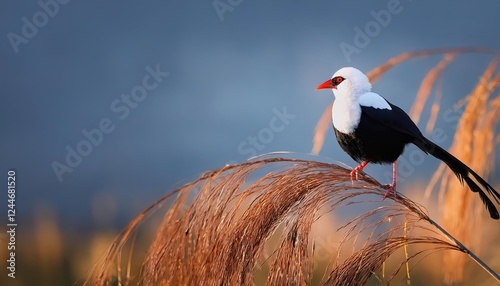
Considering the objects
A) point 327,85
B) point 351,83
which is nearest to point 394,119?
point 351,83

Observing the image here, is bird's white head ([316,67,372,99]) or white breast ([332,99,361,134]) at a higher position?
bird's white head ([316,67,372,99])

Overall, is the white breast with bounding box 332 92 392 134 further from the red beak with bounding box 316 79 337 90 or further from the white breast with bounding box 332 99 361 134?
the red beak with bounding box 316 79 337 90

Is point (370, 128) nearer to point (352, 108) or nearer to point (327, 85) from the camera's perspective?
point (352, 108)

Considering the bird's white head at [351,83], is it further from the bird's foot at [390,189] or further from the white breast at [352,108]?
the bird's foot at [390,189]

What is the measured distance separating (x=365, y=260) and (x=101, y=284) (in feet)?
3.11

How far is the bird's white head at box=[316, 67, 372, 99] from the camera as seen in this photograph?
2.63 m

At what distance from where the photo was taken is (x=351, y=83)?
2643mm

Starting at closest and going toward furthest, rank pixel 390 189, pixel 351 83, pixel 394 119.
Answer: pixel 390 189 < pixel 394 119 < pixel 351 83

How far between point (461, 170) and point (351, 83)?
2.01 ft

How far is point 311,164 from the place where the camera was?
2.09 m

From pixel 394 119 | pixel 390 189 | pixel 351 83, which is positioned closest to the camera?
pixel 390 189

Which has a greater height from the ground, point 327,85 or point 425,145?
point 327,85

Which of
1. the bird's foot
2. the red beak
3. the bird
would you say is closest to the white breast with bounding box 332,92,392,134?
the bird

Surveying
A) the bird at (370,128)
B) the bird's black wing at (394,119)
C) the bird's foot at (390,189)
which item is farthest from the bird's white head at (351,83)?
the bird's foot at (390,189)
